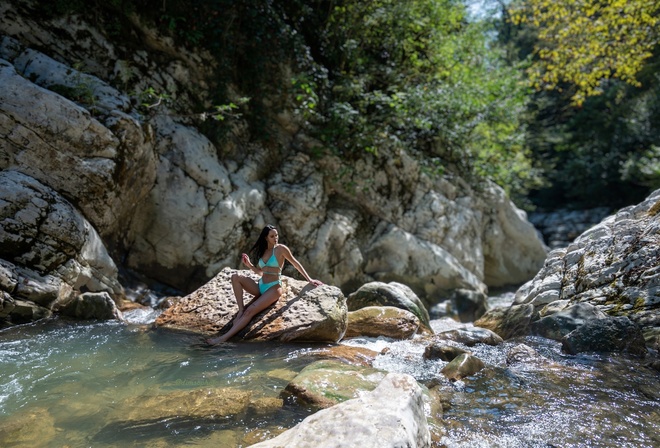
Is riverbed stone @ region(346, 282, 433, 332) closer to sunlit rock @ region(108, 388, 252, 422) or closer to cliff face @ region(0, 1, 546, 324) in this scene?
cliff face @ region(0, 1, 546, 324)

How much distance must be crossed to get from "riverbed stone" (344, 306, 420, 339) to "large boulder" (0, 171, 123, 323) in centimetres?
374

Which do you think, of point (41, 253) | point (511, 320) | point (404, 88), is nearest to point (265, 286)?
point (41, 253)

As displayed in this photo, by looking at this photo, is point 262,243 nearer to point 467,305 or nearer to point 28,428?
point 28,428

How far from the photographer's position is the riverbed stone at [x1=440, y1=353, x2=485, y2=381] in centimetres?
461

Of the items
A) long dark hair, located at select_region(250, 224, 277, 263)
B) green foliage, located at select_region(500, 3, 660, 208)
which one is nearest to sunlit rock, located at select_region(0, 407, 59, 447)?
long dark hair, located at select_region(250, 224, 277, 263)

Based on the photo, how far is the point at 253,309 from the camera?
624cm

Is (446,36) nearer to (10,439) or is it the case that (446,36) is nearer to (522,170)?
(522,170)

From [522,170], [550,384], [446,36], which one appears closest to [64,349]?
[550,384]

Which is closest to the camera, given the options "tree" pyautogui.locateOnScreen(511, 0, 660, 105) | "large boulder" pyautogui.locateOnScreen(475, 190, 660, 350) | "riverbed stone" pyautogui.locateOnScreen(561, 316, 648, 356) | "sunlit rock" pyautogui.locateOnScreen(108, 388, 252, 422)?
"sunlit rock" pyautogui.locateOnScreen(108, 388, 252, 422)

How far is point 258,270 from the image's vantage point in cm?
652

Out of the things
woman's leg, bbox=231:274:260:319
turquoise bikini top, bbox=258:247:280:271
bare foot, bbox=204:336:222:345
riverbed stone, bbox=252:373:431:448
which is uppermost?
turquoise bikini top, bbox=258:247:280:271

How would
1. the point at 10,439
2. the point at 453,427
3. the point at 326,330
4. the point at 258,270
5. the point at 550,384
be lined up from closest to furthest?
the point at 10,439, the point at 453,427, the point at 550,384, the point at 326,330, the point at 258,270

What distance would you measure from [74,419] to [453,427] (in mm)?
3048

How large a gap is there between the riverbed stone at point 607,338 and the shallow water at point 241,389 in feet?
0.67
